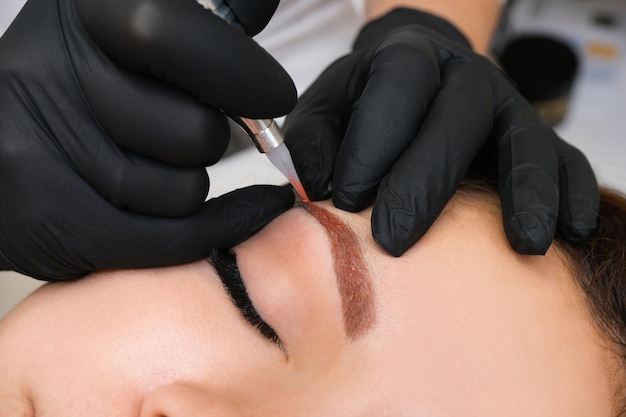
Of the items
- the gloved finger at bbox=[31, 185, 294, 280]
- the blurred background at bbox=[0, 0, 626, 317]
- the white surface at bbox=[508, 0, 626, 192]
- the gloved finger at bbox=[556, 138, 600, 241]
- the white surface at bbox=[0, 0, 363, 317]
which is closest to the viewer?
the gloved finger at bbox=[31, 185, 294, 280]

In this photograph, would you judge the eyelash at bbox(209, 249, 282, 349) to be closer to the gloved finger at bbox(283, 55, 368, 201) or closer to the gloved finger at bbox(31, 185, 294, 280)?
the gloved finger at bbox(31, 185, 294, 280)

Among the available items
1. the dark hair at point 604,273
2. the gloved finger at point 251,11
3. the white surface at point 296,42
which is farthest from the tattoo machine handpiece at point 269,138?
the white surface at point 296,42

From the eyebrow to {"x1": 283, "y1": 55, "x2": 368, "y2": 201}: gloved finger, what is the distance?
0.13m

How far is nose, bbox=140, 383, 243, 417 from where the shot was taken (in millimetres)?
693

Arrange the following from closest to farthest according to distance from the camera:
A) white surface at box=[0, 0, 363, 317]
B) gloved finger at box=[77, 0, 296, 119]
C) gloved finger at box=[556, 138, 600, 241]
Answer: gloved finger at box=[77, 0, 296, 119] < gloved finger at box=[556, 138, 600, 241] < white surface at box=[0, 0, 363, 317]

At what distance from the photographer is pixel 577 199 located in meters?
0.93

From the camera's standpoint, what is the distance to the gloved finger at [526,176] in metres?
0.82

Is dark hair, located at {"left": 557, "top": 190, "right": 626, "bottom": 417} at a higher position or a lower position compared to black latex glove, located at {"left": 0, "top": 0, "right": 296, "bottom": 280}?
lower

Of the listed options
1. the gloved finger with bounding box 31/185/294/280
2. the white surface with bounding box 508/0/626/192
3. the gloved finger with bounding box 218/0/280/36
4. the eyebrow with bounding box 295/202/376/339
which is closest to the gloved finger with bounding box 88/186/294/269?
the gloved finger with bounding box 31/185/294/280

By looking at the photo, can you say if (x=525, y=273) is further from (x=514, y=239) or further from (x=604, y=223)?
(x=604, y=223)

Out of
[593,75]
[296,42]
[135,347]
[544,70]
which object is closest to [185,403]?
[135,347]

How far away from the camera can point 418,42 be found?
3.20 ft

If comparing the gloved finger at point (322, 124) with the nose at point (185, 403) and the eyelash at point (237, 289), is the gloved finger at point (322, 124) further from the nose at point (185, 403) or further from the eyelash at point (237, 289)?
the nose at point (185, 403)

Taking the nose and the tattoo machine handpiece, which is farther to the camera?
the tattoo machine handpiece
